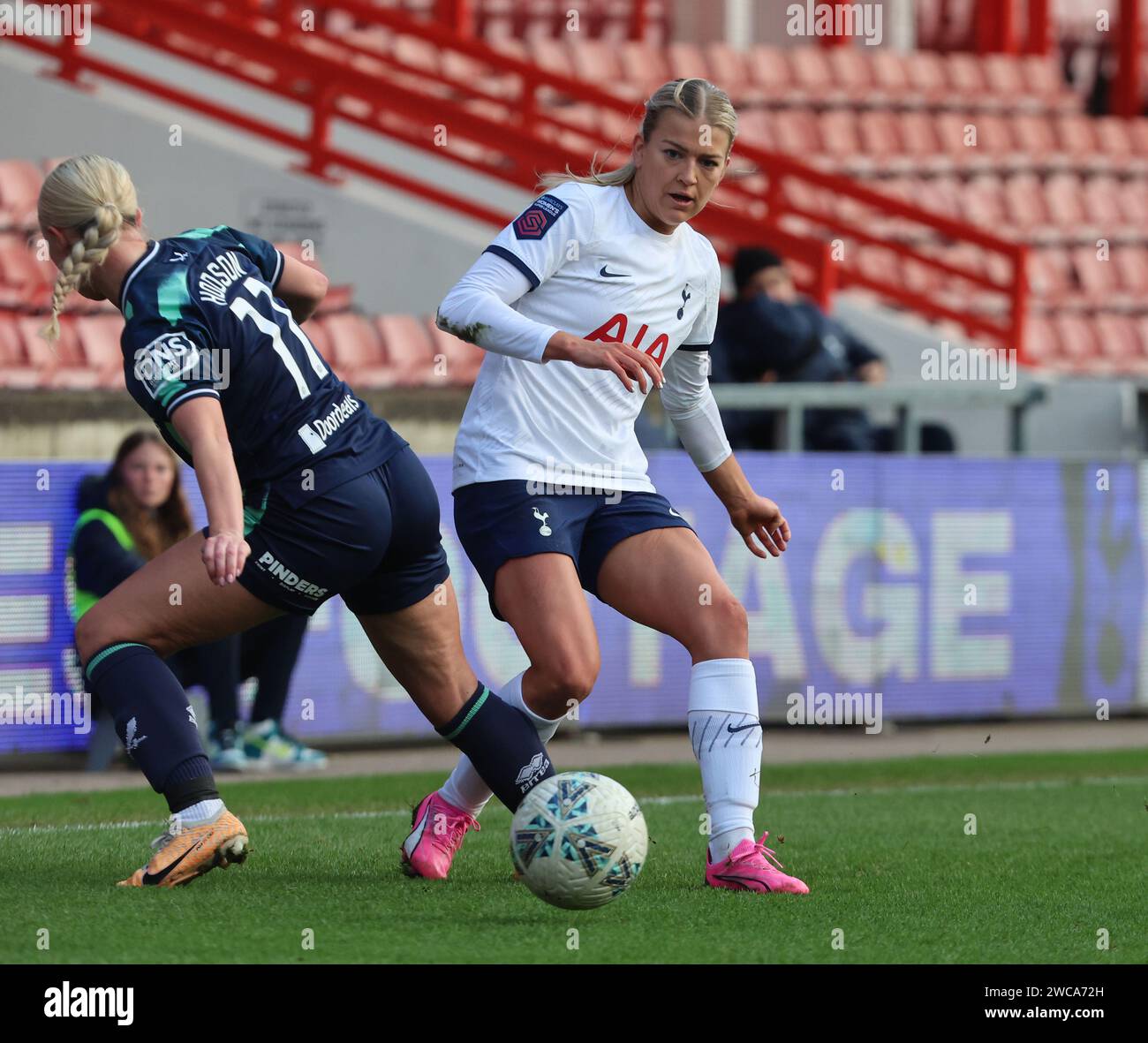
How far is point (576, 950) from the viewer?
166 inches

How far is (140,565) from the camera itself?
8125 mm

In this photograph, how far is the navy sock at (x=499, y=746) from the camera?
16.8 ft

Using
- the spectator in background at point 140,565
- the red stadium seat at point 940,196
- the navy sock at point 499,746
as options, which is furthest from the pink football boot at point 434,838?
the red stadium seat at point 940,196

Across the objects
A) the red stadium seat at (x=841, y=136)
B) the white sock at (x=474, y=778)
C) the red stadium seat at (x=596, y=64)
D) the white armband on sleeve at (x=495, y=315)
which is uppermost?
the red stadium seat at (x=596, y=64)

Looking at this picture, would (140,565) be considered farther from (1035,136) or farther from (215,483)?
(1035,136)

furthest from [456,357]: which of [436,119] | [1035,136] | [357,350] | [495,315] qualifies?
[1035,136]

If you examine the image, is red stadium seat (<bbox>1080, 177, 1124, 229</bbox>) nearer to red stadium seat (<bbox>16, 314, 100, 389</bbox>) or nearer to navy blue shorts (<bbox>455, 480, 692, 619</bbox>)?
red stadium seat (<bbox>16, 314, 100, 389</bbox>)

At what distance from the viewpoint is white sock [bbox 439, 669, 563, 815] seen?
17.3 feet

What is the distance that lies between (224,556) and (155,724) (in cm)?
66

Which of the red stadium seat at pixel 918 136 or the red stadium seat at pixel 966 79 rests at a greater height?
the red stadium seat at pixel 966 79

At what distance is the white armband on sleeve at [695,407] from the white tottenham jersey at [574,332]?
227 millimetres

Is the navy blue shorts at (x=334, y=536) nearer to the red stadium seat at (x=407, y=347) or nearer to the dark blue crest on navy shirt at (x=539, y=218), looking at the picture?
the dark blue crest on navy shirt at (x=539, y=218)
